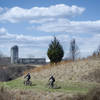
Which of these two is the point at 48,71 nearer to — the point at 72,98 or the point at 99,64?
the point at 99,64

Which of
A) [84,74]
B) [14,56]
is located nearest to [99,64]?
[84,74]

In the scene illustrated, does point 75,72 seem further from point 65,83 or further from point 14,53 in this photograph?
point 14,53

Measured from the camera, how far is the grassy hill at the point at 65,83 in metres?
21.4

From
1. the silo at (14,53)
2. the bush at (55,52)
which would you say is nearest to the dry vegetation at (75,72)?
the bush at (55,52)

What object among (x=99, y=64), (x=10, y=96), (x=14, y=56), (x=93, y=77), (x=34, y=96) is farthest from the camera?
(x=14, y=56)

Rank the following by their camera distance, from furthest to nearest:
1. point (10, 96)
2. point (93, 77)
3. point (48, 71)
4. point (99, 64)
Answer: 1. point (48, 71)
2. point (99, 64)
3. point (93, 77)
4. point (10, 96)

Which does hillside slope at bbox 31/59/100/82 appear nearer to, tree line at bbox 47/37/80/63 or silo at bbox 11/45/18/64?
tree line at bbox 47/37/80/63

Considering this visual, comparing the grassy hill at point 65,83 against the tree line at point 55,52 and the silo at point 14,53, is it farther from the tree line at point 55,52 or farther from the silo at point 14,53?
the silo at point 14,53

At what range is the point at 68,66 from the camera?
30688 mm

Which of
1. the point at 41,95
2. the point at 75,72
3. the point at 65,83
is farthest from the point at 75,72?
the point at 41,95

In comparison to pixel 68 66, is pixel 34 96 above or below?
below

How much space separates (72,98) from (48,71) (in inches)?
462

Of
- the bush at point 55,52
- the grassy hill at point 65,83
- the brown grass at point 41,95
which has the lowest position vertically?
the brown grass at point 41,95

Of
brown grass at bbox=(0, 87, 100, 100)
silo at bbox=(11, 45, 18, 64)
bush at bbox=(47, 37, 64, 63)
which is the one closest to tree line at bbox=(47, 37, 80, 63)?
bush at bbox=(47, 37, 64, 63)
